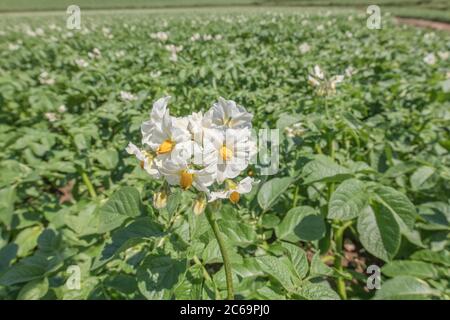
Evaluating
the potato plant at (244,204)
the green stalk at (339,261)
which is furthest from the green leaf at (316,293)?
the green stalk at (339,261)

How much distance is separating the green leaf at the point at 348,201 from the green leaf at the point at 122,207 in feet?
1.83

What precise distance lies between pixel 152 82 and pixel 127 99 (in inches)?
16.3

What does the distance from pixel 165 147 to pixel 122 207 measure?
0.27 meters

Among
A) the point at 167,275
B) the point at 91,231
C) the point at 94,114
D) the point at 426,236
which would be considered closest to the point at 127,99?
the point at 94,114

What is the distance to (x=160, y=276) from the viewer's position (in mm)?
833

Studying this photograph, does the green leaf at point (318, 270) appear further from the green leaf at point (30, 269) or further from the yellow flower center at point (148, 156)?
the green leaf at point (30, 269)

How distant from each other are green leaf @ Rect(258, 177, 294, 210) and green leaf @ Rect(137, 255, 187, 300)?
42 cm

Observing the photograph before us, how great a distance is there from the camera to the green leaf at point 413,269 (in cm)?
109

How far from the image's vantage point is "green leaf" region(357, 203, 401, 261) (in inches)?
38.1

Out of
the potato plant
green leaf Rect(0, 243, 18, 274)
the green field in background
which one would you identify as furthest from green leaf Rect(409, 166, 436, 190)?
the green field in background
